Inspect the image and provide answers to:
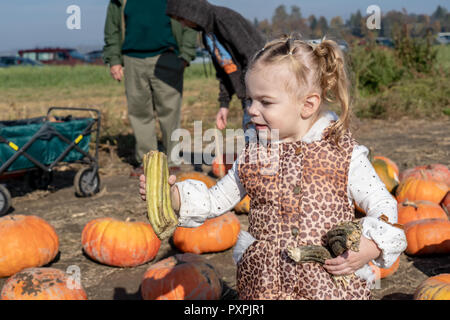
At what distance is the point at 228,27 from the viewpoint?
4605 mm

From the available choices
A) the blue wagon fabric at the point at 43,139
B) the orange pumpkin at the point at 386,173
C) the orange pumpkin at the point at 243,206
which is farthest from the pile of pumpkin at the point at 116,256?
the orange pumpkin at the point at 386,173

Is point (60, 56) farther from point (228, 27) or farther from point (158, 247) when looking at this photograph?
point (158, 247)

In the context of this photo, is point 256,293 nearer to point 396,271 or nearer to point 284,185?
point 284,185

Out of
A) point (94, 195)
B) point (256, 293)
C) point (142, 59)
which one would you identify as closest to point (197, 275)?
point (256, 293)

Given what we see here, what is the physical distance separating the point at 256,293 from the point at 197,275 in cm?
113

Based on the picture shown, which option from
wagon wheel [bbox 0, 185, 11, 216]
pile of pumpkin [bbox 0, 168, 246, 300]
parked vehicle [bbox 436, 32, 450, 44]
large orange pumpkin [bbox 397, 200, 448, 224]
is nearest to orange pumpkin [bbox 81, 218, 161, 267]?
pile of pumpkin [bbox 0, 168, 246, 300]

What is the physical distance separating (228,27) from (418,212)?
2.25 m

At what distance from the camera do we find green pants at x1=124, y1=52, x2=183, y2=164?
20.6 ft

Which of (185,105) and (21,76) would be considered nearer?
(185,105)

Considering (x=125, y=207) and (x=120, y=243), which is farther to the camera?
(x=125, y=207)

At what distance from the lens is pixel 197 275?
320 centimetres

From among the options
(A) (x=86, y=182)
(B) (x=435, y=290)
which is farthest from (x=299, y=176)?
(A) (x=86, y=182)

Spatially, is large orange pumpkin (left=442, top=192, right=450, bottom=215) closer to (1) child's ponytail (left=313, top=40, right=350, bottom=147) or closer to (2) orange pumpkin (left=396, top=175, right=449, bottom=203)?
(2) orange pumpkin (left=396, top=175, right=449, bottom=203)

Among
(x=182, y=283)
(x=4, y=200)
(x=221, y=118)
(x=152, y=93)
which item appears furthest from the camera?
(x=152, y=93)
